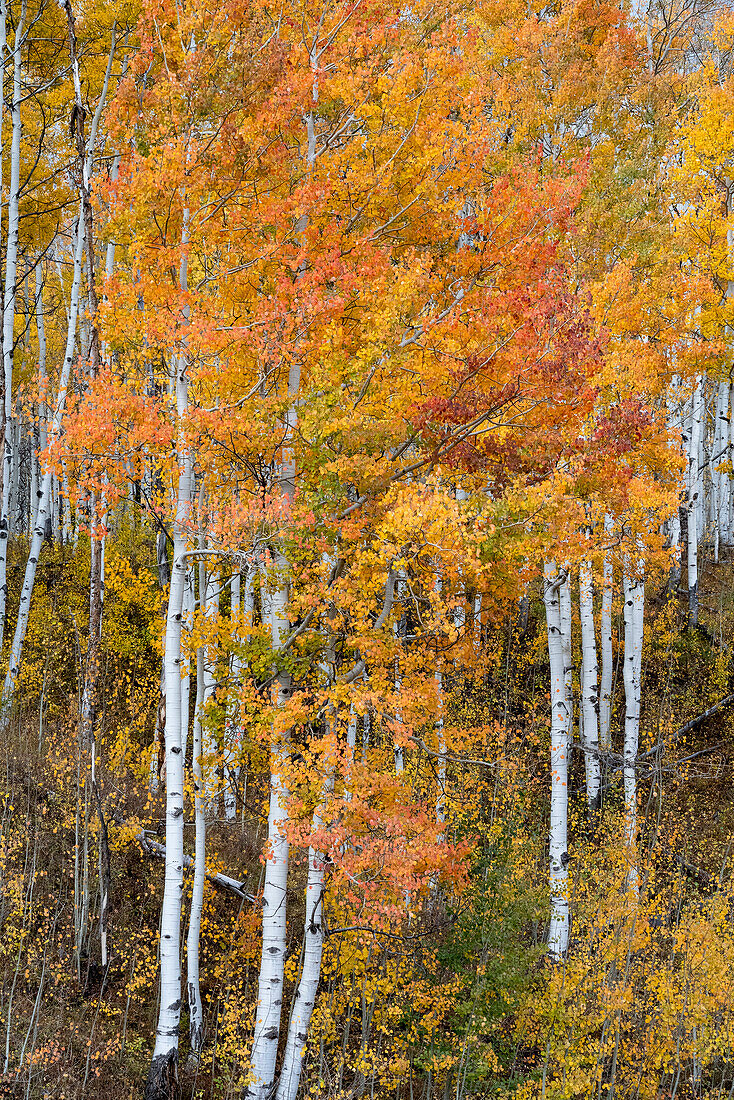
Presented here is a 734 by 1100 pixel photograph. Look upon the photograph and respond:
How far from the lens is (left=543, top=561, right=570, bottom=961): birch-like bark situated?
9406 millimetres

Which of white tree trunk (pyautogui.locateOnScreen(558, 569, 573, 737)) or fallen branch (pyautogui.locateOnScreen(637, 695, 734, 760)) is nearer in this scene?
white tree trunk (pyautogui.locateOnScreen(558, 569, 573, 737))

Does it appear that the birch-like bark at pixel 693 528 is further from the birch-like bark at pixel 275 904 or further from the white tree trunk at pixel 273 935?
the white tree trunk at pixel 273 935

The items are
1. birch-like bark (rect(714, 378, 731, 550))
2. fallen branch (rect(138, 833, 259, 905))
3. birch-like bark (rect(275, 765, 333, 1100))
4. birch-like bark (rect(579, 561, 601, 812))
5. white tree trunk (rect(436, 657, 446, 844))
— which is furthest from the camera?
birch-like bark (rect(714, 378, 731, 550))

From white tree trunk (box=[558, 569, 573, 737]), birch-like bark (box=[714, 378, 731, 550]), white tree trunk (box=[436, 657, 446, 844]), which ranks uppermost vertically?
birch-like bark (box=[714, 378, 731, 550])

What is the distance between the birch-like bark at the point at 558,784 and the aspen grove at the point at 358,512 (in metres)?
0.05

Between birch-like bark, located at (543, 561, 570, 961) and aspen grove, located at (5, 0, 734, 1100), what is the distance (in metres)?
0.05

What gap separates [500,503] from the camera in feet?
21.1

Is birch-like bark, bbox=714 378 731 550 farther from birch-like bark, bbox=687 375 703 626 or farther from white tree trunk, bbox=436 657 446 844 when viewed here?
white tree trunk, bbox=436 657 446 844

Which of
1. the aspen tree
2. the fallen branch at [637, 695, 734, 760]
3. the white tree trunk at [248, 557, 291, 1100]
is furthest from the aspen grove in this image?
the aspen tree

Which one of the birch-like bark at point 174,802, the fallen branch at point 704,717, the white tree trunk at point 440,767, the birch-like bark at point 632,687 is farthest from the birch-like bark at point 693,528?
the birch-like bark at point 174,802

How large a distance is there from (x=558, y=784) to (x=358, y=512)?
15.5ft

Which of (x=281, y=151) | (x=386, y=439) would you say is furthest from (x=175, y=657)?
(x=281, y=151)

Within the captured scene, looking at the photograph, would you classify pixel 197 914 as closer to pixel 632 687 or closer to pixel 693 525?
pixel 632 687

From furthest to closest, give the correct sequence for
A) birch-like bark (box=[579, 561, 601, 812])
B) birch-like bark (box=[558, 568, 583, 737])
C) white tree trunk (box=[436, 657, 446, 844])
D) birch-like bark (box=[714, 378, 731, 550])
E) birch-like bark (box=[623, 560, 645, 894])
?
birch-like bark (box=[714, 378, 731, 550]) < birch-like bark (box=[623, 560, 645, 894]) < birch-like bark (box=[579, 561, 601, 812]) < birch-like bark (box=[558, 568, 583, 737]) < white tree trunk (box=[436, 657, 446, 844])
